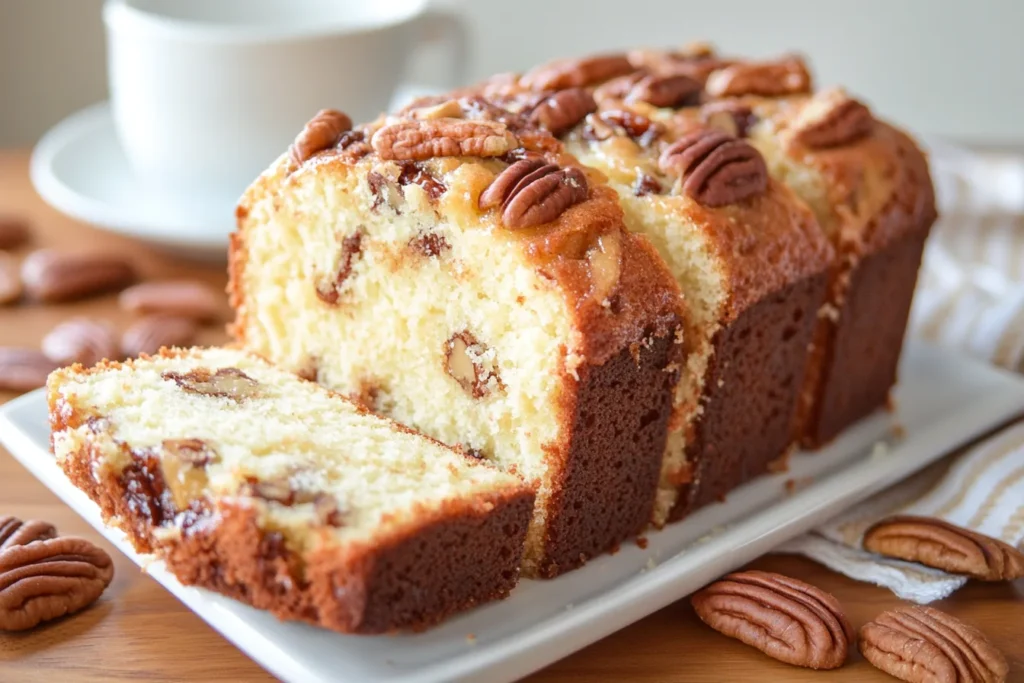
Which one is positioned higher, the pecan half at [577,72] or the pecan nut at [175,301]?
the pecan half at [577,72]

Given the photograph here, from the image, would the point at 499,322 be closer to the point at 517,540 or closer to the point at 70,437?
the point at 517,540

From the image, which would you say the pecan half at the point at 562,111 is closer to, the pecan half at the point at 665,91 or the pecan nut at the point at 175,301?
the pecan half at the point at 665,91

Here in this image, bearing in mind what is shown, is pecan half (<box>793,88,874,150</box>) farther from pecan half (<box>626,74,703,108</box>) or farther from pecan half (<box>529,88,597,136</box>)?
pecan half (<box>529,88,597,136</box>)

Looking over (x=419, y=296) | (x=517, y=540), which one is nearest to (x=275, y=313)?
(x=419, y=296)

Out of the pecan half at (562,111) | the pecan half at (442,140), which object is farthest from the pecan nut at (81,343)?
the pecan half at (562,111)

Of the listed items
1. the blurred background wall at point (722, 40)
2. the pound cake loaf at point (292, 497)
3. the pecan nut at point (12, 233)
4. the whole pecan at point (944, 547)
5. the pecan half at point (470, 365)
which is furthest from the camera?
the blurred background wall at point (722, 40)

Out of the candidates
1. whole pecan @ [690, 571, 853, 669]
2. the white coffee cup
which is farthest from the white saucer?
whole pecan @ [690, 571, 853, 669]
